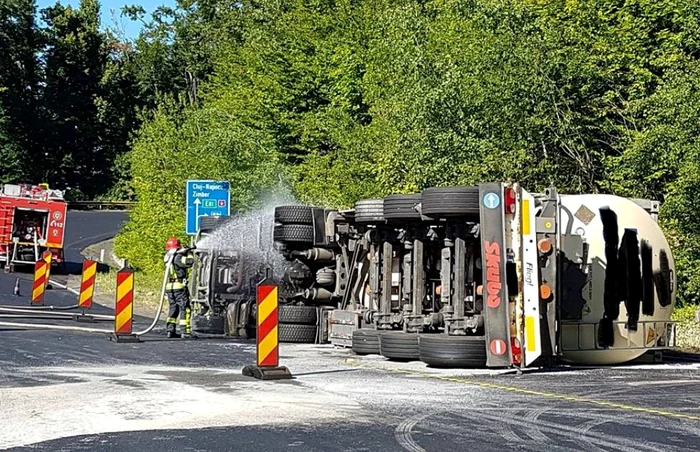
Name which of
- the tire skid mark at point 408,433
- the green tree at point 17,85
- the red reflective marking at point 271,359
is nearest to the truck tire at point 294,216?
the red reflective marking at point 271,359

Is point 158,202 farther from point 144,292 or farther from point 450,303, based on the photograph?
point 450,303

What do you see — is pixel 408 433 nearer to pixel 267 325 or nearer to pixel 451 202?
pixel 267 325

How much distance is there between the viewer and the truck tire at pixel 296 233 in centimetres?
1844

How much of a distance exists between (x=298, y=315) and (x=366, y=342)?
2801 mm

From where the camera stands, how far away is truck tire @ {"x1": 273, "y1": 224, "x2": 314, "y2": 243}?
18.4 meters

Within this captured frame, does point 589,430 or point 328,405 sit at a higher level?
point 328,405

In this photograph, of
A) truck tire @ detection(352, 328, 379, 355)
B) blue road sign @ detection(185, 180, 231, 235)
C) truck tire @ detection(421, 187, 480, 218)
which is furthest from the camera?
A: blue road sign @ detection(185, 180, 231, 235)

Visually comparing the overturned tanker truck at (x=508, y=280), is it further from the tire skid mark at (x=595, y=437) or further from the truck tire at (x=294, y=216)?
the tire skid mark at (x=595, y=437)

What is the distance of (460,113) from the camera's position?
25.2m

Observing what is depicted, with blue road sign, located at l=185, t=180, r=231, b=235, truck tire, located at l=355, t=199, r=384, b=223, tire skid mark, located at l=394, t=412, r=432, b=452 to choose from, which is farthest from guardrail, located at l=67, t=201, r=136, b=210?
tire skid mark, located at l=394, t=412, r=432, b=452

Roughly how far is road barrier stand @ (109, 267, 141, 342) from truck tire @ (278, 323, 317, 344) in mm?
2345

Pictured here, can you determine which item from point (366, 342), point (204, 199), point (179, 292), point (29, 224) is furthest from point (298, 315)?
point (29, 224)

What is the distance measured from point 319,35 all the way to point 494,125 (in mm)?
17660

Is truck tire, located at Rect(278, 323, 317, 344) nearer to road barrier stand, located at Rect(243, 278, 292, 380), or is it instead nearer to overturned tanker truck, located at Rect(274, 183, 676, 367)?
overturned tanker truck, located at Rect(274, 183, 676, 367)
